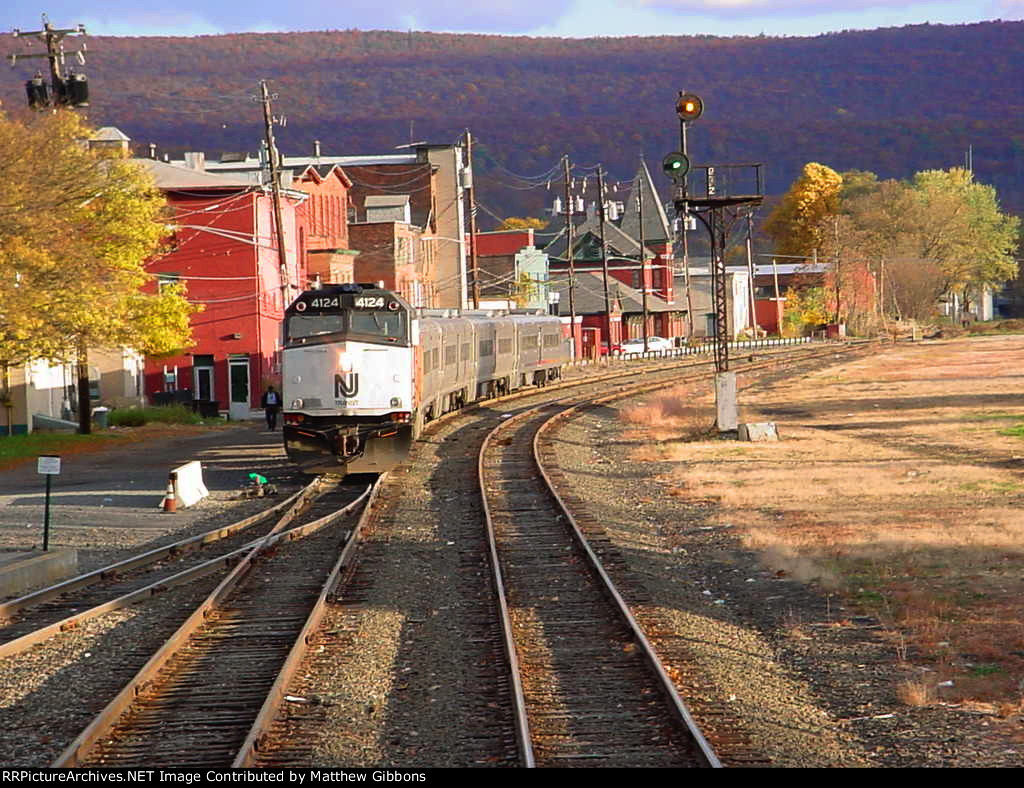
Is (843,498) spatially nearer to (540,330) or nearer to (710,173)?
(710,173)

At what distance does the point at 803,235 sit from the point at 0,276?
109 meters

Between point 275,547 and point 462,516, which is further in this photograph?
point 462,516

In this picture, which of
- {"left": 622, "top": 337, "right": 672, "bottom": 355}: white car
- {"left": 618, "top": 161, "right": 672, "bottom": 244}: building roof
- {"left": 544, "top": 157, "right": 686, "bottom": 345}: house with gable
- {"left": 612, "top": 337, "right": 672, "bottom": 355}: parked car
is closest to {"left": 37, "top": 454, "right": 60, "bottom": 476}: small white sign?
{"left": 612, "top": 337, "right": 672, "bottom": 355}: parked car

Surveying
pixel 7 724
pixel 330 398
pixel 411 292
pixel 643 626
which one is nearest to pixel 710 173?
pixel 330 398

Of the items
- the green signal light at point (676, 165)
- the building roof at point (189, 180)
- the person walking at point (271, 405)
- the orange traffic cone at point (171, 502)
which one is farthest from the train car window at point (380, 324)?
the building roof at point (189, 180)

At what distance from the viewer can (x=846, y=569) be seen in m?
16.2

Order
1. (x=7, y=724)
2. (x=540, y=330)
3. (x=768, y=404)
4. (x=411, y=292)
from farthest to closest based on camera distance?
(x=411, y=292), (x=540, y=330), (x=768, y=404), (x=7, y=724)

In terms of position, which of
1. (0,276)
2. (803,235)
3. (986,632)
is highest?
(803,235)

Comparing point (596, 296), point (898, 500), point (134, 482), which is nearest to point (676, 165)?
point (898, 500)

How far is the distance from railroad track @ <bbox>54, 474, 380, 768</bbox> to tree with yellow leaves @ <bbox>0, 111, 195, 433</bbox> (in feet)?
63.9

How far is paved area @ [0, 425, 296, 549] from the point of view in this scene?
23.3m

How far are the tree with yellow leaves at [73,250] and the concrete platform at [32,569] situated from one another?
17.7 m

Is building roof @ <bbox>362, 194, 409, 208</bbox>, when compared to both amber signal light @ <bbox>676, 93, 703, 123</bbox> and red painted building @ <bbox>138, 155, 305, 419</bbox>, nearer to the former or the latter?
red painted building @ <bbox>138, 155, 305, 419</bbox>

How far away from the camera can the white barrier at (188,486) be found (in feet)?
82.4
